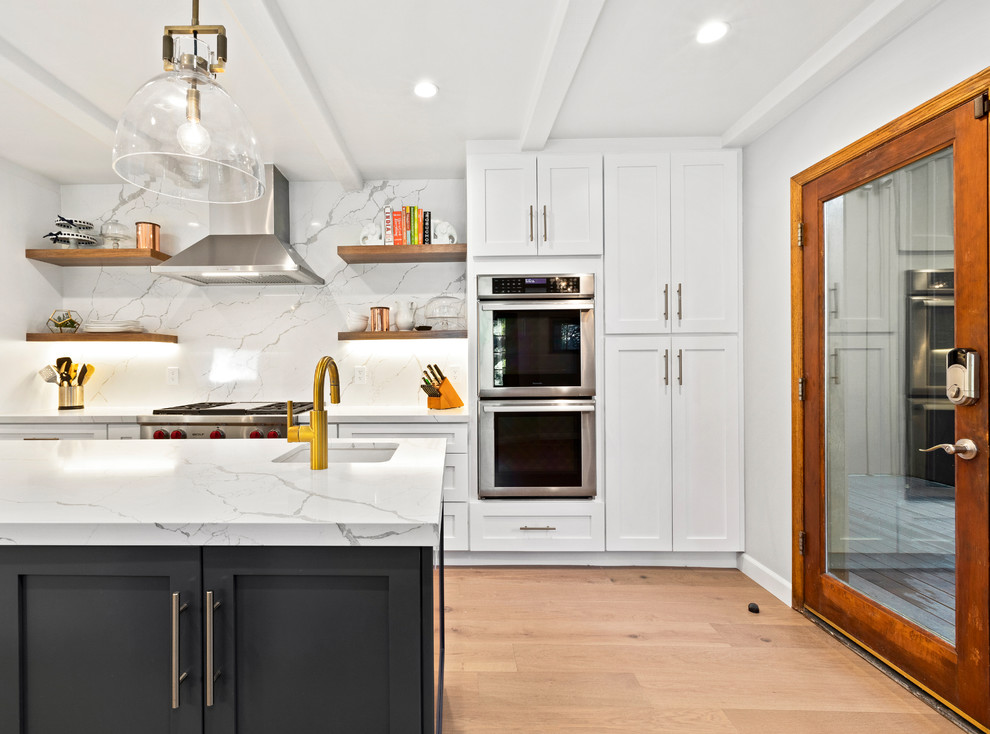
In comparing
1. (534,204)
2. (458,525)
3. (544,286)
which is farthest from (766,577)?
(534,204)

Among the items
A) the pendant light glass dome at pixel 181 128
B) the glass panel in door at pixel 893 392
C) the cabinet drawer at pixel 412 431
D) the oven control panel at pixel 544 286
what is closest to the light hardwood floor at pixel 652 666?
the glass panel in door at pixel 893 392

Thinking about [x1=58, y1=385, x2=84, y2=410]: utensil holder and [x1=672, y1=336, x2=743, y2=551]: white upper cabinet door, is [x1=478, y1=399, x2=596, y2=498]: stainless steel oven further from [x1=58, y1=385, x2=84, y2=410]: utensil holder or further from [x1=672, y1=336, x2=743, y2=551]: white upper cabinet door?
[x1=58, y1=385, x2=84, y2=410]: utensil holder

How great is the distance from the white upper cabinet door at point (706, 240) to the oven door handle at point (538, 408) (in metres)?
0.71

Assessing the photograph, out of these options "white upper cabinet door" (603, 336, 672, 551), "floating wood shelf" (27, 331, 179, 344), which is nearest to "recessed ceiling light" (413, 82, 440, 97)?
"white upper cabinet door" (603, 336, 672, 551)

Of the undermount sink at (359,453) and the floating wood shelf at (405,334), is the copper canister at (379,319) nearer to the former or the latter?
the floating wood shelf at (405,334)

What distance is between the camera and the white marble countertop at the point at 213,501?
1033 mm

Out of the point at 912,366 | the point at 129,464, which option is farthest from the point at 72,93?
the point at 912,366

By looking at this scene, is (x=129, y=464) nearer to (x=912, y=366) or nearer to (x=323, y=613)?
(x=323, y=613)

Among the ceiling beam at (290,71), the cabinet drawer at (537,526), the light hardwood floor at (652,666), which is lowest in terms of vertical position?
the light hardwood floor at (652,666)

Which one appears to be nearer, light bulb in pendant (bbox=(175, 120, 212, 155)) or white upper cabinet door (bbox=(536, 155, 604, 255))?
light bulb in pendant (bbox=(175, 120, 212, 155))

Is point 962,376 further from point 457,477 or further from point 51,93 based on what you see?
point 51,93

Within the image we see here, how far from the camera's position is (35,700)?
1.09 metres

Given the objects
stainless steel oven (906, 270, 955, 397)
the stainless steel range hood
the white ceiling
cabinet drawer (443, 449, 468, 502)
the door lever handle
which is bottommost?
cabinet drawer (443, 449, 468, 502)

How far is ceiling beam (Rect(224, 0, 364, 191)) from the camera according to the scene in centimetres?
184
